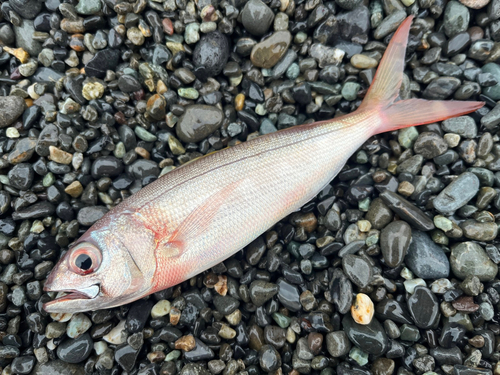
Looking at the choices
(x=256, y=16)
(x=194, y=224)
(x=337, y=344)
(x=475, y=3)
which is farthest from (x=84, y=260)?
(x=475, y=3)

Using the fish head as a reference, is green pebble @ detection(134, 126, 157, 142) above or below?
above

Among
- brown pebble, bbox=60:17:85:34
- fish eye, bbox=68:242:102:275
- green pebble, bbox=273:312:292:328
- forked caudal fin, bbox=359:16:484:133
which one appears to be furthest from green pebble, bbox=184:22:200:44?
green pebble, bbox=273:312:292:328

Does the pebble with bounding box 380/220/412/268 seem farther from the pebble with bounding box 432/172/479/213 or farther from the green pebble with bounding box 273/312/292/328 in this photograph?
the green pebble with bounding box 273/312/292/328

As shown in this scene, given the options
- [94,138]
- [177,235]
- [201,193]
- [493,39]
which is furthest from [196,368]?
[493,39]

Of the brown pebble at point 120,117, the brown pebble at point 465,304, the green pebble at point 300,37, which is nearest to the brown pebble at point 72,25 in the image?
the brown pebble at point 120,117

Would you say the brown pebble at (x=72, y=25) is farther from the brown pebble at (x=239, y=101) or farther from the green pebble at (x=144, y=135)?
the brown pebble at (x=239, y=101)

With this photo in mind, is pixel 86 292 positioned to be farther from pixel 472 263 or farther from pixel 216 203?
pixel 472 263

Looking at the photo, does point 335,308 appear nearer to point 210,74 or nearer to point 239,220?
point 239,220
